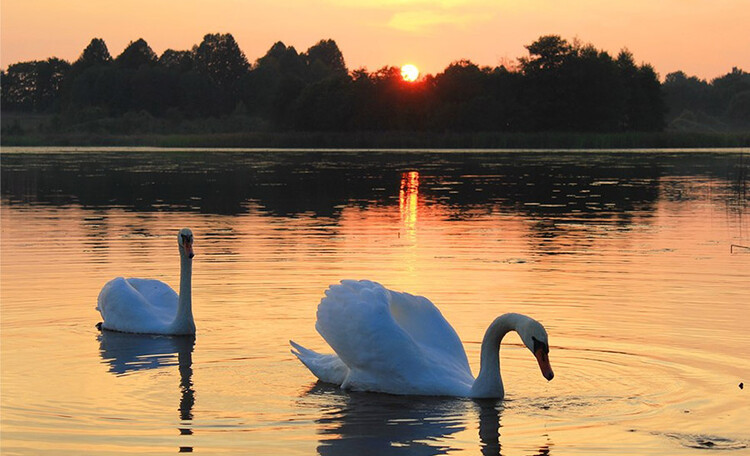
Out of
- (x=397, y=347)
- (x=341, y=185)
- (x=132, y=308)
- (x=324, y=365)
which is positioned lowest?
(x=324, y=365)

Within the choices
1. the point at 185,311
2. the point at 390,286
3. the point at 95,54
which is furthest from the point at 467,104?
the point at 185,311

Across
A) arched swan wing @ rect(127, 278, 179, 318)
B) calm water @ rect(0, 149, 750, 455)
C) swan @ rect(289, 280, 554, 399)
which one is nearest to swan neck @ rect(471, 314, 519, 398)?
swan @ rect(289, 280, 554, 399)

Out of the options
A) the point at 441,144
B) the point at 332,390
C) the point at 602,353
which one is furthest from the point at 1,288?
the point at 441,144

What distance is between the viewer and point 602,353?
11.7m

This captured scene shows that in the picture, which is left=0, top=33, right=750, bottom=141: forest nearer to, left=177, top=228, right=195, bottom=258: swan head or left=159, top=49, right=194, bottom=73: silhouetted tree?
left=159, top=49, right=194, bottom=73: silhouetted tree

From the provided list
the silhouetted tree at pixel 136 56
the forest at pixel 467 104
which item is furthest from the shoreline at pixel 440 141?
the silhouetted tree at pixel 136 56

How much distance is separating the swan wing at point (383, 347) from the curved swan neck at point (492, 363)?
0.87 feet

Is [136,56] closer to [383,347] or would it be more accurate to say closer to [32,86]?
[32,86]

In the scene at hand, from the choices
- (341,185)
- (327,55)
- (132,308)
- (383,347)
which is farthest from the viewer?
(327,55)

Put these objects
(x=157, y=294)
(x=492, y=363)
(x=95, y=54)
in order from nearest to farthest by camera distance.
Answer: (x=492, y=363) → (x=157, y=294) → (x=95, y=54)

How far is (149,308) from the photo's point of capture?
13859 mm

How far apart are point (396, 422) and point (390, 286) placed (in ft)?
19.9

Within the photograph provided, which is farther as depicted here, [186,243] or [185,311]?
[186,243]

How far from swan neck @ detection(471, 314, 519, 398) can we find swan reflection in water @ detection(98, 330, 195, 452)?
2244mm
